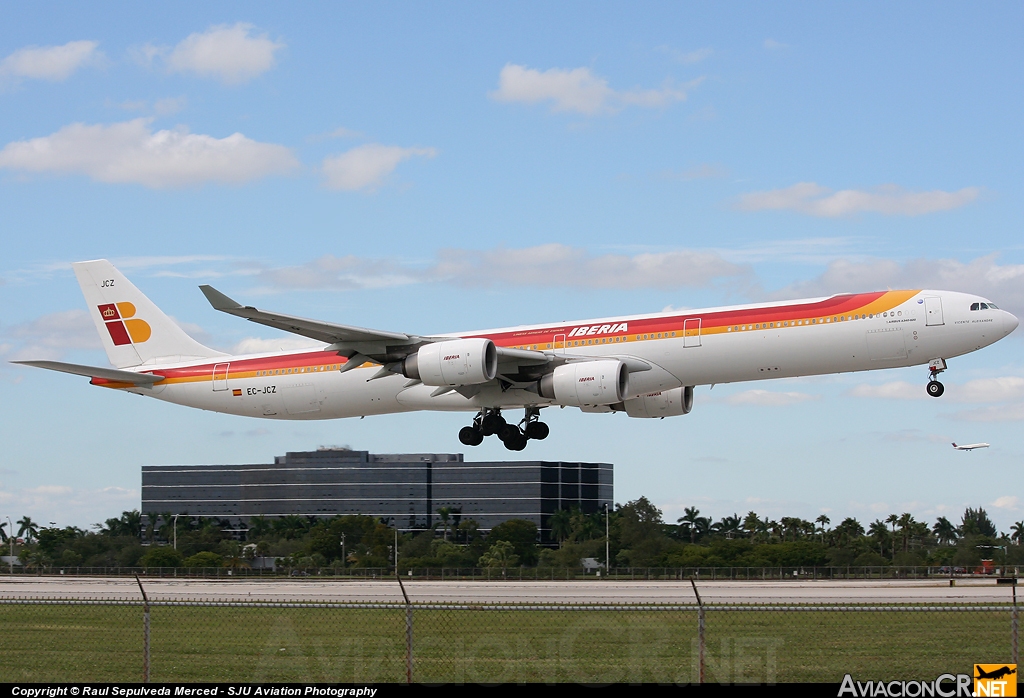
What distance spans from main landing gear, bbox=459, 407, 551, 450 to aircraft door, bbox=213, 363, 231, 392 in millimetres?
9692

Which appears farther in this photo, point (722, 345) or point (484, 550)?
point (484, 550)

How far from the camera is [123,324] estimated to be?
48.3m

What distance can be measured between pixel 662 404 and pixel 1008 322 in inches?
487

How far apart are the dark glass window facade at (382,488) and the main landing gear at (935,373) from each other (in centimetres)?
9655

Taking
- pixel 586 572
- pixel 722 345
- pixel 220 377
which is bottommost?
pixel 586 572

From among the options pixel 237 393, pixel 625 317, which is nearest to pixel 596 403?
pixel 625 317

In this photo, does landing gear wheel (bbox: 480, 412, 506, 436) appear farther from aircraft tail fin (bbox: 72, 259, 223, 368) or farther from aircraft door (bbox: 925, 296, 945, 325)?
aircraft door (bbox: 925, 296, 945, 325)

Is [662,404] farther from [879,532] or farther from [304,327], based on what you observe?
[879,532]

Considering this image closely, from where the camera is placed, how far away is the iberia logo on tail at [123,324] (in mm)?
47844

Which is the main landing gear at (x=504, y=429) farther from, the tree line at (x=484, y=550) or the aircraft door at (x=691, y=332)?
the tree line at (x=484, y=550)

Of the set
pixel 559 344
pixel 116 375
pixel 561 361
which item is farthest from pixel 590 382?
pixel 116 375

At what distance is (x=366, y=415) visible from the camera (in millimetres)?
42844

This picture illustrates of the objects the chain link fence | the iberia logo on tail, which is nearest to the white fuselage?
the iberia logo on tail

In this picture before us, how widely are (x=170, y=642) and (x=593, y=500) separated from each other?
116 m
